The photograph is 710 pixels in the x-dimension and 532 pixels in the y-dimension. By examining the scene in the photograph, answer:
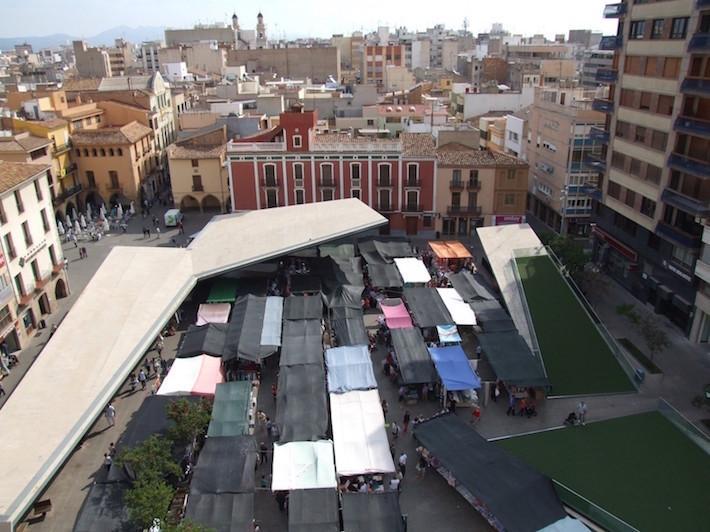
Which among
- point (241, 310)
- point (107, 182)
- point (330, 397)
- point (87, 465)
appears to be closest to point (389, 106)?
point (107, 182)

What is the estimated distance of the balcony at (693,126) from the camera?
2881 cm

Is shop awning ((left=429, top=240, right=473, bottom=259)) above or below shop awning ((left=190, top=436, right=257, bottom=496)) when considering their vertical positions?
above

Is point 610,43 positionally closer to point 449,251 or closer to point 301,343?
point 449,251

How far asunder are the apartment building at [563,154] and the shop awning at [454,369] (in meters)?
21.7

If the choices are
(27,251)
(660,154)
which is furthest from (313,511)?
(660,154)

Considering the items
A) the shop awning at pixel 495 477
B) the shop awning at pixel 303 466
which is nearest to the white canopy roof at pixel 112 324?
the shop awning at pixel 303 466

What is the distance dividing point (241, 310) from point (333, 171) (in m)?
18.3

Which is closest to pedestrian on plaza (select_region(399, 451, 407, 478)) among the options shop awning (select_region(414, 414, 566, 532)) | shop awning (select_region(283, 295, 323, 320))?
shop awning (select_region(414, 414, 566, 532))

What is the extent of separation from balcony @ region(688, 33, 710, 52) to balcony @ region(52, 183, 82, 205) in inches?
1941

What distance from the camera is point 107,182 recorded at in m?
57.7

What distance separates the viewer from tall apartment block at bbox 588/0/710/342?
29.8 meters

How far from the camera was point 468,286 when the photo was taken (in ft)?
117

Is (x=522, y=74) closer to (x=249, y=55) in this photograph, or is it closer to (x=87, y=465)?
(x=249, y=55)

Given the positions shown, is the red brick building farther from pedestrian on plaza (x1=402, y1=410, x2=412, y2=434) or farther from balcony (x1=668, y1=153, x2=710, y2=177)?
pedestrian on plaza (x1=402, y1=410, x2=412, y2=434)
